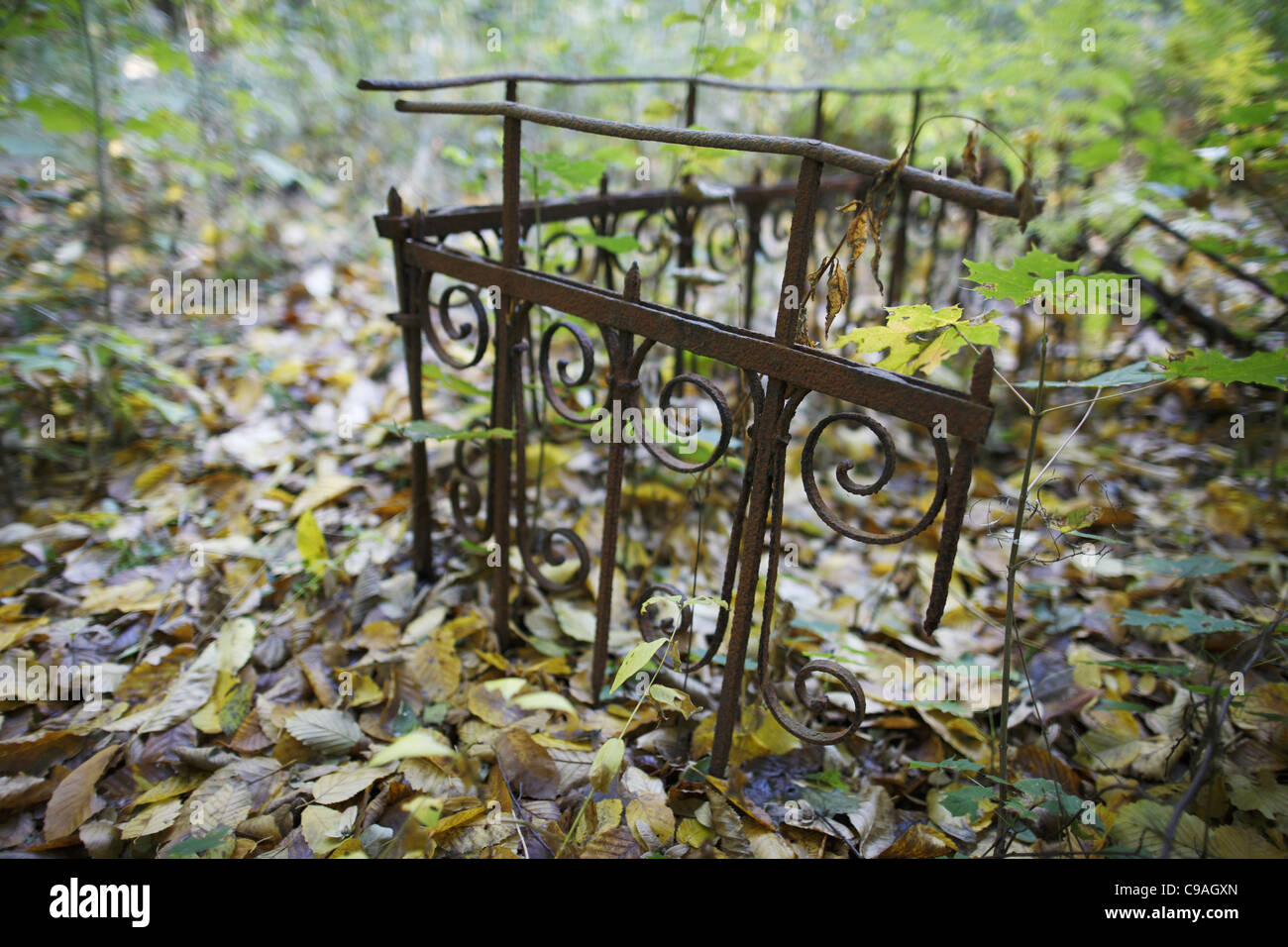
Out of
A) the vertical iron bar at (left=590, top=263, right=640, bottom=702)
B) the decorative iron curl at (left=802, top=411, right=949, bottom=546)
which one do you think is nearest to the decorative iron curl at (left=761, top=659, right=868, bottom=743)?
the decorative iron curl at (left=802, top=411, right=949, bottom=546)

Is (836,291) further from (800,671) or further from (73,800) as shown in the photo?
(73,800)

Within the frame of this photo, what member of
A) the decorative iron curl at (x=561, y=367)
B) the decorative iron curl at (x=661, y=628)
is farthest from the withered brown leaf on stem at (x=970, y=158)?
the decorative iron curl at (x=661, y=628)

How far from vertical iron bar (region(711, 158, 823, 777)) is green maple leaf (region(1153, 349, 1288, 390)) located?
74 cm

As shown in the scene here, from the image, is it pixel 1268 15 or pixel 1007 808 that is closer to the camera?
pixel 1007 808

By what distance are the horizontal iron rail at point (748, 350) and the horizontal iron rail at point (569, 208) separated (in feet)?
0.79

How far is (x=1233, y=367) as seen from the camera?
1461 mm

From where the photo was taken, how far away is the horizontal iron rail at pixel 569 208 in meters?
2.18

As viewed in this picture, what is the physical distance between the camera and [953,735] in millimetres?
1979

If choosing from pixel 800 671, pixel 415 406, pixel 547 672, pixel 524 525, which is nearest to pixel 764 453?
pixel 800 671

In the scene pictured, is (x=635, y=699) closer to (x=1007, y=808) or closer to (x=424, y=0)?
(x=1007, y=808)

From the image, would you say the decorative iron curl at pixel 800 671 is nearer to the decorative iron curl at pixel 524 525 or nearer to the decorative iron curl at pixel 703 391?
the decorative iron curl at pixel 703 391

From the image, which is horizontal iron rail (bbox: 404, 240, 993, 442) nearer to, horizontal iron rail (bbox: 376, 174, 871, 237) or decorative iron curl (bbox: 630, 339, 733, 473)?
decorative iron curl (bbox: 630, 339, 733, 473)
